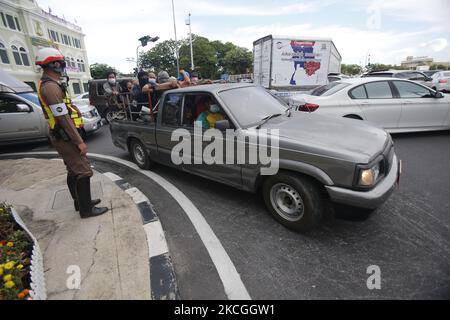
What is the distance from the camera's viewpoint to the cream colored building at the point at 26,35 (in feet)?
78.0

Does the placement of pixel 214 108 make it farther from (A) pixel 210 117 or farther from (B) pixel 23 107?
(B) pixel 23 107

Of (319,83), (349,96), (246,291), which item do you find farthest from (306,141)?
(319,83)

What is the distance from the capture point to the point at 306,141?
8.31 feet

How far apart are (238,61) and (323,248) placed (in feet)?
197

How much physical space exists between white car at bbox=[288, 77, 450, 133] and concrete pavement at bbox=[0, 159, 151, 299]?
4.40 meters

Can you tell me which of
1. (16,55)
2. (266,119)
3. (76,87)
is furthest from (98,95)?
(76,87)

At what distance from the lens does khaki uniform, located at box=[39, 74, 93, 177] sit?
8.63 feet

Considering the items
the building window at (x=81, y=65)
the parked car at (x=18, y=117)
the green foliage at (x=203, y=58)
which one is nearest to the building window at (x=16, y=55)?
the building window at (x=81, y=65)

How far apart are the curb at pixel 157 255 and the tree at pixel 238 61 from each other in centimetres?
5847

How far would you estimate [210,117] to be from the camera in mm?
3375

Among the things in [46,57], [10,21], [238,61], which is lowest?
[46,57]

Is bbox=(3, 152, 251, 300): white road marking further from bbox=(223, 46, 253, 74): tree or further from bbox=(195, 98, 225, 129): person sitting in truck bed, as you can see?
bbox=(223, 46, 253, 74): tree

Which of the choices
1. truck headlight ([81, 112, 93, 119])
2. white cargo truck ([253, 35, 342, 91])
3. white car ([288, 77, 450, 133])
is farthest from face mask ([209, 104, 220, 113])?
truck headlight ([81, 112, 93, 119])
